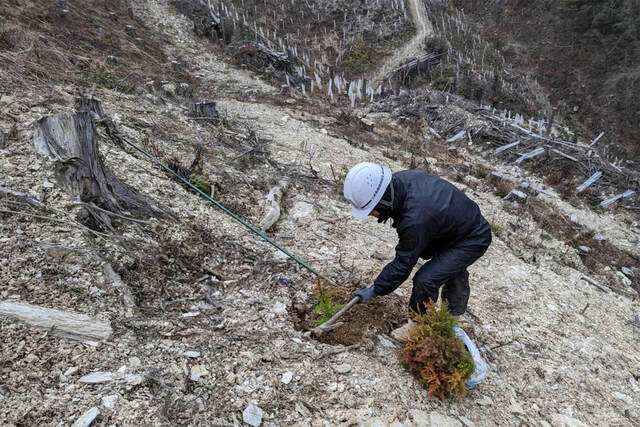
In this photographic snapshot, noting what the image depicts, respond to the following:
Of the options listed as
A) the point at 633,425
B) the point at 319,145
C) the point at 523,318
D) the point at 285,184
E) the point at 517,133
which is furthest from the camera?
the point at 517,133

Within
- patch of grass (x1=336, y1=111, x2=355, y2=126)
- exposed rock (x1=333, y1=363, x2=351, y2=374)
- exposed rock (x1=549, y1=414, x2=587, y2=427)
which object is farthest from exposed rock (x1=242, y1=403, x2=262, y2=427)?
patch of grass (x1=336, y1=111, x2=355, y2=126)

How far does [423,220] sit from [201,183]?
9.74ft

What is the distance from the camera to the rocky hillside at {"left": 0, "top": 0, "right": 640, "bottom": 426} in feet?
6.66

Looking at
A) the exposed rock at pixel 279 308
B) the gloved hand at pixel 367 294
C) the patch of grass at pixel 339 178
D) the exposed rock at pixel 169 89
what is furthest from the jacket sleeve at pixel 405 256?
the exposed rock at pixel 169 89

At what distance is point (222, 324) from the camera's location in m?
2.62

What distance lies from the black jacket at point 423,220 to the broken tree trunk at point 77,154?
2.42m

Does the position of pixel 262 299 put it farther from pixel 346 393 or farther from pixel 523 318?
pixel 523 318

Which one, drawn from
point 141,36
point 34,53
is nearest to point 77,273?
point 34,53

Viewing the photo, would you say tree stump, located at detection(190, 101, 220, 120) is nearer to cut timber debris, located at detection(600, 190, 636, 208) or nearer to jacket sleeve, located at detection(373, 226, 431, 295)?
jacket sleeve, located at detection(373, 226, 431, 295)

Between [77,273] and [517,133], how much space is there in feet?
41.1

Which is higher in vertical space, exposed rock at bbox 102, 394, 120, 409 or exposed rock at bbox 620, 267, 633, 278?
exposed rock at bbox 620, 267, 633, 278

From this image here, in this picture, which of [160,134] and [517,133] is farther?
[517,133]

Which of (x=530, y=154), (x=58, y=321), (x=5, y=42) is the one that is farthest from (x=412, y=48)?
(x=58, y=321)

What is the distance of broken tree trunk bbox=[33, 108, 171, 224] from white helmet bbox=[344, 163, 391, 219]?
2.11m
